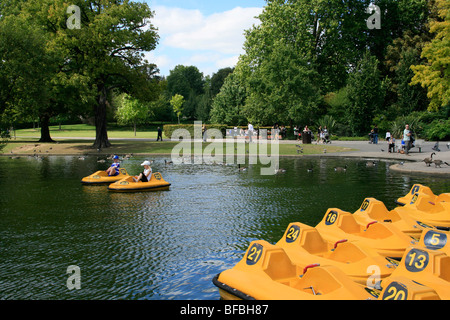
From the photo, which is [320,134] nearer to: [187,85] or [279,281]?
[279,281]

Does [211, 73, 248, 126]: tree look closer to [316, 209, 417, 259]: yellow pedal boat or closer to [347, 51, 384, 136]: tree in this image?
[347, 51, 384, 136]: tree

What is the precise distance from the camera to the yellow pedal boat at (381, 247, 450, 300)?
6098mm

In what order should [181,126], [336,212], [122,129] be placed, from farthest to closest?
[122,129]
[181,126]
[336,212]

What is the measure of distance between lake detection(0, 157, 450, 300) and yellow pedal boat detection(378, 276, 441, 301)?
2770 millimetres

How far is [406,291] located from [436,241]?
9.57ft

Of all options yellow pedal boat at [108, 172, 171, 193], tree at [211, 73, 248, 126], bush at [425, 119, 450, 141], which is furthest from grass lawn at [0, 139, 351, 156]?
tree at [211, 73, 248, 126]

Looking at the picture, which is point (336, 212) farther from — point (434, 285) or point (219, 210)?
point (219, 210)

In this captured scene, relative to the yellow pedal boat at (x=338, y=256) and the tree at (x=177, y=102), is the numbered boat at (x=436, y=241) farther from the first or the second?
the tree at (x=177, y=102)

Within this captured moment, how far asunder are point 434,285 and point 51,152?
37.6 meters

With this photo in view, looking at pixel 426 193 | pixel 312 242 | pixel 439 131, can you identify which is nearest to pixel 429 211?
pixel 426 193

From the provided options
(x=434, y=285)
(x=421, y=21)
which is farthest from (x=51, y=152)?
(x=421, y=21)

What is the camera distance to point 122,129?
101 metres

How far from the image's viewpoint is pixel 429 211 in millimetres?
11625

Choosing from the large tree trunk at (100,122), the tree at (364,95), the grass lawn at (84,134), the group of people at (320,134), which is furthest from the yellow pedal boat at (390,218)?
the grass lawn at (84,134)
